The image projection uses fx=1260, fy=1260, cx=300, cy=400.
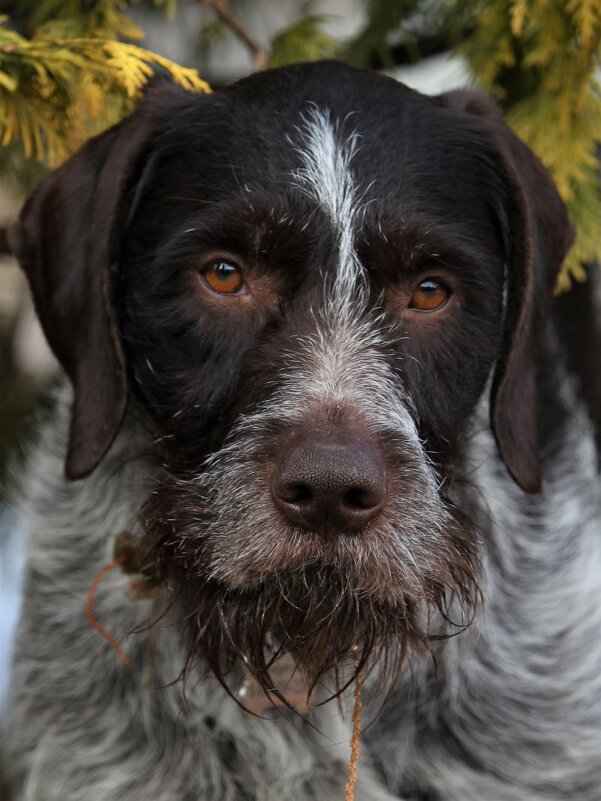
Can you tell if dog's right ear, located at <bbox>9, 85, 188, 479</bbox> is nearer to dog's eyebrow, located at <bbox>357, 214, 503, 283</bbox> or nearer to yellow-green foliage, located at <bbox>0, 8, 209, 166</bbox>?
yellow-green foliage, located at <bbox>0, 8, 209, 166</bbox>

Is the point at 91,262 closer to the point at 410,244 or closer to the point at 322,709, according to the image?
the point at 410,244

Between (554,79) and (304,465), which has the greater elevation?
(554,79)

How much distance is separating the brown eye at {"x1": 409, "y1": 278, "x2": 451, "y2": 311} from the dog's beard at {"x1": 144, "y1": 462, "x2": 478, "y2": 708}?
0.46 meters

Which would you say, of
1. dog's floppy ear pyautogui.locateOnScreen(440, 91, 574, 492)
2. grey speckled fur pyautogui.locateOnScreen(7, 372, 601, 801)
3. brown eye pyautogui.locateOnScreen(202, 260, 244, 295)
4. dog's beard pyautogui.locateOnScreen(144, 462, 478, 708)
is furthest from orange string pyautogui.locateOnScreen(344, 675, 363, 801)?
brown eye pyautogui.locateOnScreen(202, 260, 244, 295)

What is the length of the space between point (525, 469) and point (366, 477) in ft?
2.93

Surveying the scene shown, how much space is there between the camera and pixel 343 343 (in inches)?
110

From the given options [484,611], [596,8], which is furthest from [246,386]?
[596,8]

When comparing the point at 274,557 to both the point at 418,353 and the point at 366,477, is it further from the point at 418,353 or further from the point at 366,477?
the point at 418,353

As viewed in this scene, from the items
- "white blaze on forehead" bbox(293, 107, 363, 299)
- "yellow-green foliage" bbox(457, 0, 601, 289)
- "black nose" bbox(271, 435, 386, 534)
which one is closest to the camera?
"black nose" bbox(271, 435, 386, 534)

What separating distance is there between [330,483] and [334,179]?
2.71ft

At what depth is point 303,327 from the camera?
2.79 meters

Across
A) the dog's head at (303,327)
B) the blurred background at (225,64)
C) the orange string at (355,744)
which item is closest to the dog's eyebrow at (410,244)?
the dog's head at (303,327)

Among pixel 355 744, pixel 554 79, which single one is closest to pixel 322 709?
pixel 355 744

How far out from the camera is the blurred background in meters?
3.06
